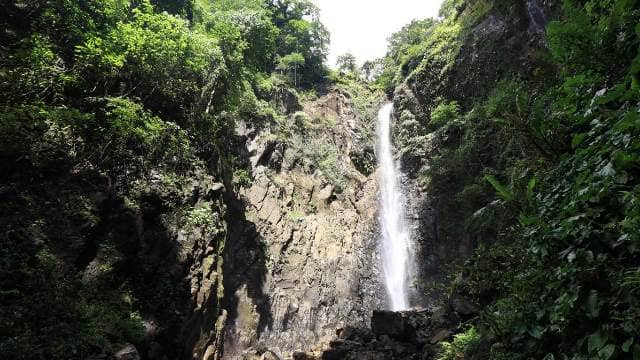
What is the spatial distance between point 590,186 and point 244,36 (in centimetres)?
2022

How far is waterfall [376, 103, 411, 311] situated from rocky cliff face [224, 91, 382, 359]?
69 centimetres

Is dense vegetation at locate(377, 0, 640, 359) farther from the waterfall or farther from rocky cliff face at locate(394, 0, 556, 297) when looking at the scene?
the waterfall

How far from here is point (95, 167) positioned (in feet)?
33.8

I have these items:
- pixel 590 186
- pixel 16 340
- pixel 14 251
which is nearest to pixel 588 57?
pixel 590 186

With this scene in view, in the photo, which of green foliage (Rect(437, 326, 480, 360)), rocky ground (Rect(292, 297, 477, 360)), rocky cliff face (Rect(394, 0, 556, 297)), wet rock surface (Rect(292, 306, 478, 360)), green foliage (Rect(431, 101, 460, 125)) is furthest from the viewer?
green foliage (Rect(431, 101, 460, 125))

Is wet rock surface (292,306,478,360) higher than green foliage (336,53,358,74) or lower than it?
lower

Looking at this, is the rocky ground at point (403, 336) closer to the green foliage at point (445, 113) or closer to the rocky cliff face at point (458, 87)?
the rocky cliff face at point (458, 87)

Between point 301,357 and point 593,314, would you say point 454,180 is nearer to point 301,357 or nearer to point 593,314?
point 301,357

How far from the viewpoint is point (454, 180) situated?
20.1 metres

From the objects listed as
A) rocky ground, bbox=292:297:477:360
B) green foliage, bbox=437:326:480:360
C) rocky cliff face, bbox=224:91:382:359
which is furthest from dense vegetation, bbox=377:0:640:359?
rocky cliff face, bbox=224:91:382:359

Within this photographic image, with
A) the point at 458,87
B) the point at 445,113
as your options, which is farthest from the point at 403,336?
the point at 458,87

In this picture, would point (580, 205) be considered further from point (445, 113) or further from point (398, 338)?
point (445, 113)

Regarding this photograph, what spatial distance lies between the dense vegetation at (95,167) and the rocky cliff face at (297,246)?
3.18 meters

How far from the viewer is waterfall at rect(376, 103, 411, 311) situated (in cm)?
2075
